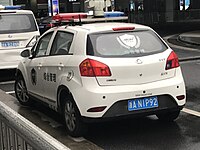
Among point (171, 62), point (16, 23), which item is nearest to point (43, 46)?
point (171, 62)

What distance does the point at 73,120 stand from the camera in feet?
17.4

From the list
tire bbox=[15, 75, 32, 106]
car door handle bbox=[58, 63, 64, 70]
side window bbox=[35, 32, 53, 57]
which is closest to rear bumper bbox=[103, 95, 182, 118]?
car door handle bbox=[58, 63, 64, 70]

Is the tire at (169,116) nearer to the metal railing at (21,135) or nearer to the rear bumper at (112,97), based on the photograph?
the rear bumper at (112,97)

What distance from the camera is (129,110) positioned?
5.11 m

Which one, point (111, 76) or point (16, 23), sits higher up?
point (16, 23)

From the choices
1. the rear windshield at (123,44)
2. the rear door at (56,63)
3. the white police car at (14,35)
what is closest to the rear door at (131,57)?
the rear windshield at (123,44)

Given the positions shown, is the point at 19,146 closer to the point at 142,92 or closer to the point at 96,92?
the point at 96,92

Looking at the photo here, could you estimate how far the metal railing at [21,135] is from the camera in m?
2.14

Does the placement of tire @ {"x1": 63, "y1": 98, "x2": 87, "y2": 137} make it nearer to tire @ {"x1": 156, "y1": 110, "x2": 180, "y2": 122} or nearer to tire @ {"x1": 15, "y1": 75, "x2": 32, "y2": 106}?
tire @ {"x1": 156, "y1": 110, "x2": 180, "y2": 122}

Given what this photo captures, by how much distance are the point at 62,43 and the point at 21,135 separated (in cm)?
362

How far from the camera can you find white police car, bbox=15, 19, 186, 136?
505cm

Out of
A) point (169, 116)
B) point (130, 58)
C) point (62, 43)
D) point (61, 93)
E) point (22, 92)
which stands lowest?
point (169, 116)

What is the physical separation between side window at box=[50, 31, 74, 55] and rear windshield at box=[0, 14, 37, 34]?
→ 4.22 m

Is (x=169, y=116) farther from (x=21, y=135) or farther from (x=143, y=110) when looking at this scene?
(x=21, y=135)
